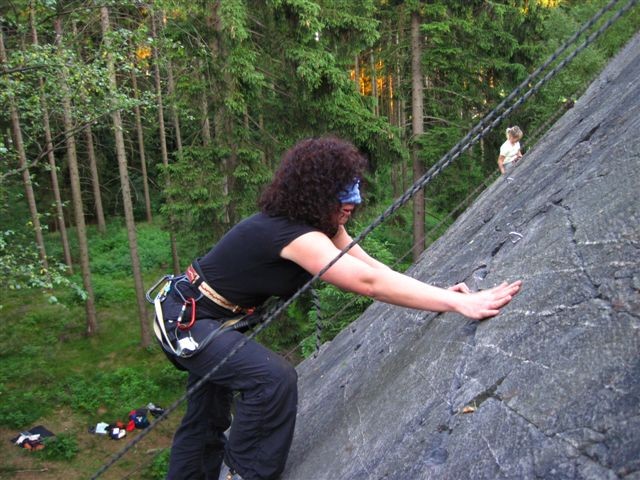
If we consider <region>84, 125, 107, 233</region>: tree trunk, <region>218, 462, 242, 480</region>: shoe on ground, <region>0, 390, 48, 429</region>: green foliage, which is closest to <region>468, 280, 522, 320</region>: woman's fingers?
<region>218, 462, 242, 480</region>: shoe on ground

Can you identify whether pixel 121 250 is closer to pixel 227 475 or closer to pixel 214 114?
pixel 214 114

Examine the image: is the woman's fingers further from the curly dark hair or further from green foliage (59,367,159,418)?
green foliage (59,367,159,418)

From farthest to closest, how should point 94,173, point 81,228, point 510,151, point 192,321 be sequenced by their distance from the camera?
point 94,173
point 81,228
point 510,151
point 192,321

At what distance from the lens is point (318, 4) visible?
11297mm

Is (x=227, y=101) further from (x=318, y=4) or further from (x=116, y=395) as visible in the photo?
(x=116, y=395)

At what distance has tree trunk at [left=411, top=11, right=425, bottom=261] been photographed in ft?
47.5

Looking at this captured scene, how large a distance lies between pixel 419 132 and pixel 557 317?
13.7m

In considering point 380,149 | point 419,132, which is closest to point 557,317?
point 380,149

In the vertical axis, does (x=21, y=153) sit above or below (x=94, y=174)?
above

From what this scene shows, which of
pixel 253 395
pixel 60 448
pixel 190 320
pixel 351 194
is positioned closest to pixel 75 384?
pixel 60 448

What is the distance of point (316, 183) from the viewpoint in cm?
237

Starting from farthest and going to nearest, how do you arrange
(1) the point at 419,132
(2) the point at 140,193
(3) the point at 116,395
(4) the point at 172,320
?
(2) the point at 140,193
(1) the point at 419,132
(3) the point at 116,395
(4) the point at 172,320

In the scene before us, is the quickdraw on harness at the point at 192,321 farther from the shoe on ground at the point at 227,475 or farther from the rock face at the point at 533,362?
the shoe on ground at the point at 227,475

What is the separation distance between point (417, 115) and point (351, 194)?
519 inches
